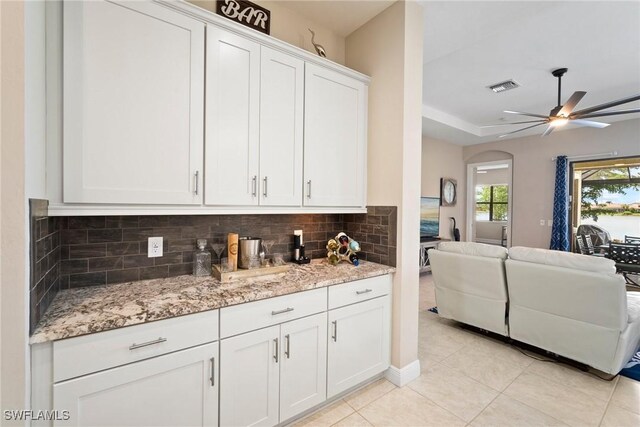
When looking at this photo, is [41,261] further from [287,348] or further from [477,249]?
[477,249]

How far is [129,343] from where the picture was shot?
1185 mm

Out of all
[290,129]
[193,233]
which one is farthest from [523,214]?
[193,233]

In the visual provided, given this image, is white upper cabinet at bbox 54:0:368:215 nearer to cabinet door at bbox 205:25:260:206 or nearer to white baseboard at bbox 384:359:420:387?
cabinet door at bbox 205:25:260:206

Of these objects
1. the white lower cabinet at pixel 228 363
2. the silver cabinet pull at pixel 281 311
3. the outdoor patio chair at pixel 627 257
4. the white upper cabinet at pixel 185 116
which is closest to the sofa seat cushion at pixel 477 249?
the white lower cabinet at pixel 228 363

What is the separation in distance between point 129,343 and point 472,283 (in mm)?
2917

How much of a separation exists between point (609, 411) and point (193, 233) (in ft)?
10.0

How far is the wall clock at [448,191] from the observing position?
612cm

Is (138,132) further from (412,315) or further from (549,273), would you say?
(549,273)

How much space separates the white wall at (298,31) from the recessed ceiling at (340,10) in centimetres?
4

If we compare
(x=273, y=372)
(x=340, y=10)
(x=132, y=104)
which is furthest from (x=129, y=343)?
(x=340, y=10)

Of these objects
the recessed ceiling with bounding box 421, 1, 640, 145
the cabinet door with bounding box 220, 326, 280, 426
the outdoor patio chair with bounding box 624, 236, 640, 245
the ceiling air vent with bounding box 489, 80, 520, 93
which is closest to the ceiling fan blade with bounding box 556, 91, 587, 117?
the recessed ceiling with bounding box 421, 1, 640, 145

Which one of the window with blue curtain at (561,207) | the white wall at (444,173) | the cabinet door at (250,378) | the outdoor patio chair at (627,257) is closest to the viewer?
the cabinet door at (250,378)

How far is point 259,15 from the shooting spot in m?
1.95

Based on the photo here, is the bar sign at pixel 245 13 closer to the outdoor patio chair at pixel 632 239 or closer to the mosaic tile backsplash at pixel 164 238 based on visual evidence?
the mosaic tile backsplash at pixel 164 238
